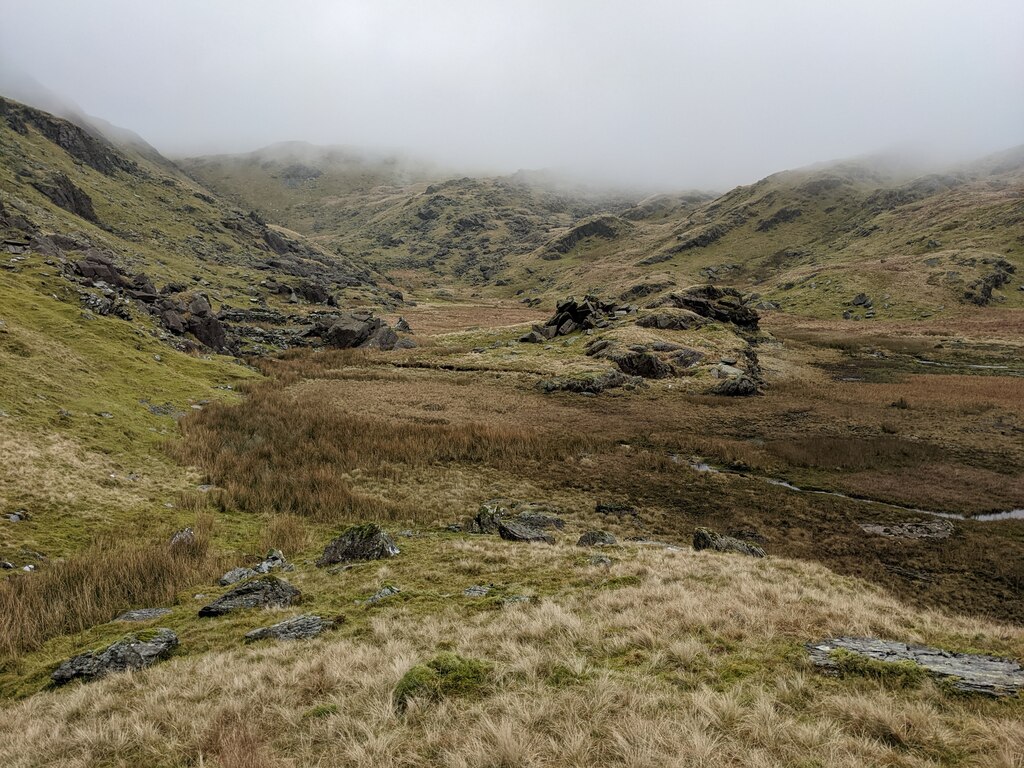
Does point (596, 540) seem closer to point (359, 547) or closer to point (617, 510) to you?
point (617, 510)

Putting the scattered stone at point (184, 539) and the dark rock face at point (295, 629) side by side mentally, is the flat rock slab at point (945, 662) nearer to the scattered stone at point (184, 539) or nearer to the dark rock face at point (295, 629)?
the dark rock face at point (295, 629)

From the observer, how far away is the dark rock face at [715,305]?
8475 cm

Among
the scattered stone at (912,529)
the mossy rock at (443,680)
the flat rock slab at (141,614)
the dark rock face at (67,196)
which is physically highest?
the dark rock face at (67,196)

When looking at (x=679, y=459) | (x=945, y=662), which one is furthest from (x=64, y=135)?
(x=945, y=662)

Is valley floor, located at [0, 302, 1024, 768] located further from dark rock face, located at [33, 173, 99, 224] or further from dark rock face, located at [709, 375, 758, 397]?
dark rock face, located at [33, 173, 99, 224]

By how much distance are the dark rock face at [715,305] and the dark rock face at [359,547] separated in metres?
76.2

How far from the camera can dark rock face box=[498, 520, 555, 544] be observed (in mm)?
18281

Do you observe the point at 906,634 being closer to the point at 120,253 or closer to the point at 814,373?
the point at 814,373

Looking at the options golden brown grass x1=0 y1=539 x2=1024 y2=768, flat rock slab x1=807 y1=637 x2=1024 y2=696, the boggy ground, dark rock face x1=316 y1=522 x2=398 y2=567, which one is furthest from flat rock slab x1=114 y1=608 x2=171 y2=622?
flat rock slab x1=807 y1=637 x2=1024 y2=696

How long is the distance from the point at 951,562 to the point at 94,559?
28.5 meters

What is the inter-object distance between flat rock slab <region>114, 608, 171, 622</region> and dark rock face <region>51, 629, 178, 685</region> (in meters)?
2.13

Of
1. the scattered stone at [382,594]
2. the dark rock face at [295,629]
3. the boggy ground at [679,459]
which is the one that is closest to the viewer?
the dark rock face at [295,629]

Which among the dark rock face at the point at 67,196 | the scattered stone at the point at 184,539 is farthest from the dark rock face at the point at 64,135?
the scattered stone at the point at 184,539

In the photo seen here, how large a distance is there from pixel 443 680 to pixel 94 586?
11.0 metres
